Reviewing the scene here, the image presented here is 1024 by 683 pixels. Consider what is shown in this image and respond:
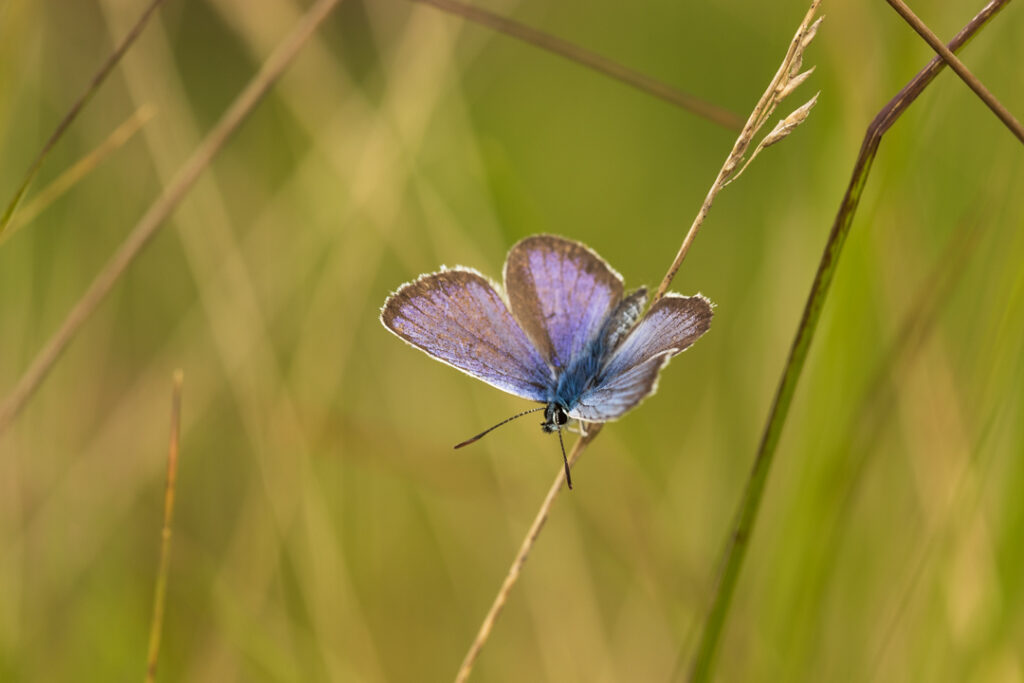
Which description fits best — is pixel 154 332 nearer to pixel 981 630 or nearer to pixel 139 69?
pixel 139 69

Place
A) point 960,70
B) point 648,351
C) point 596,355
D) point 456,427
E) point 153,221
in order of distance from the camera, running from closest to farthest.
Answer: point 960,70
point 648,351
point 153,221
point 596,355
point 456,427

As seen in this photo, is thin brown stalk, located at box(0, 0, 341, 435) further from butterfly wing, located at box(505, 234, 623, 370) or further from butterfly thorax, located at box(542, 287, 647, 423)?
butterfly thorax, located at box(542, 287, 647, 423)

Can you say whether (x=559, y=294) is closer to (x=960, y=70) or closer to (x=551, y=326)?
(x=551, y=326)

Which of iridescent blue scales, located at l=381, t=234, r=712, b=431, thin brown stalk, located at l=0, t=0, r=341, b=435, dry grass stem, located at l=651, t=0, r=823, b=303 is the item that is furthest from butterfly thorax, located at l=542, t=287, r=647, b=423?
thin brown stalk, located at l=0, t=0, r=341, b=435

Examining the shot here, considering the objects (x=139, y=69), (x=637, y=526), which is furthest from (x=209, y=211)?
(x=637, y=526)

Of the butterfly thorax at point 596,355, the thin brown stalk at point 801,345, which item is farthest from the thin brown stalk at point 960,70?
the butterfly thorax at point 596,355

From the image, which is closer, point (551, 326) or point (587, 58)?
point (587, 58)

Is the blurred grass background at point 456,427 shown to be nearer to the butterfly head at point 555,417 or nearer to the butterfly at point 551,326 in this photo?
the butterfly at point 551,326

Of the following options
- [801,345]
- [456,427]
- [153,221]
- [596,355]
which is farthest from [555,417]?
[456,427]
